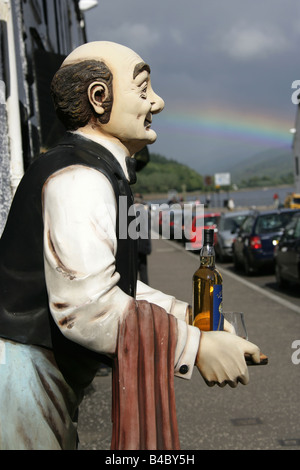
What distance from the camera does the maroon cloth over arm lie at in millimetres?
1947

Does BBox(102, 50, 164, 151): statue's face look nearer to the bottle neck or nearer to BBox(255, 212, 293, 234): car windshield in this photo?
the bottle neck

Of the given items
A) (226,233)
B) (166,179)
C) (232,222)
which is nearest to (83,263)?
(226,233)

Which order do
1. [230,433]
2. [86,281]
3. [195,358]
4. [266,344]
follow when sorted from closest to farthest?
[86,281]
[195,358]
[230,433]
[266,344]

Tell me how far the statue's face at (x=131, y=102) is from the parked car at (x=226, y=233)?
61.3 feet

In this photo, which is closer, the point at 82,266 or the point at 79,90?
the point at 82,266

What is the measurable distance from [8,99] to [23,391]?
3957 millimetres

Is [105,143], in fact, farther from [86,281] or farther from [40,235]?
[86,281]

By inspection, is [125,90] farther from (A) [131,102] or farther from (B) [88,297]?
(B) [88,297]

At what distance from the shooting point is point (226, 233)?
2252 cm

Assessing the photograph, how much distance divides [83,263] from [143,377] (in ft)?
1.26

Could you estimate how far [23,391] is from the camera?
81.2 inches

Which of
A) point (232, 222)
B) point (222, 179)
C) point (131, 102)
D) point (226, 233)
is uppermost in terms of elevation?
point (222, 179)

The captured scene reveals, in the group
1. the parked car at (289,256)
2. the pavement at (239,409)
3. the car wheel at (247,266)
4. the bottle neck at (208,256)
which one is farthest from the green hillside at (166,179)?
the bottle neck at (208,256)
